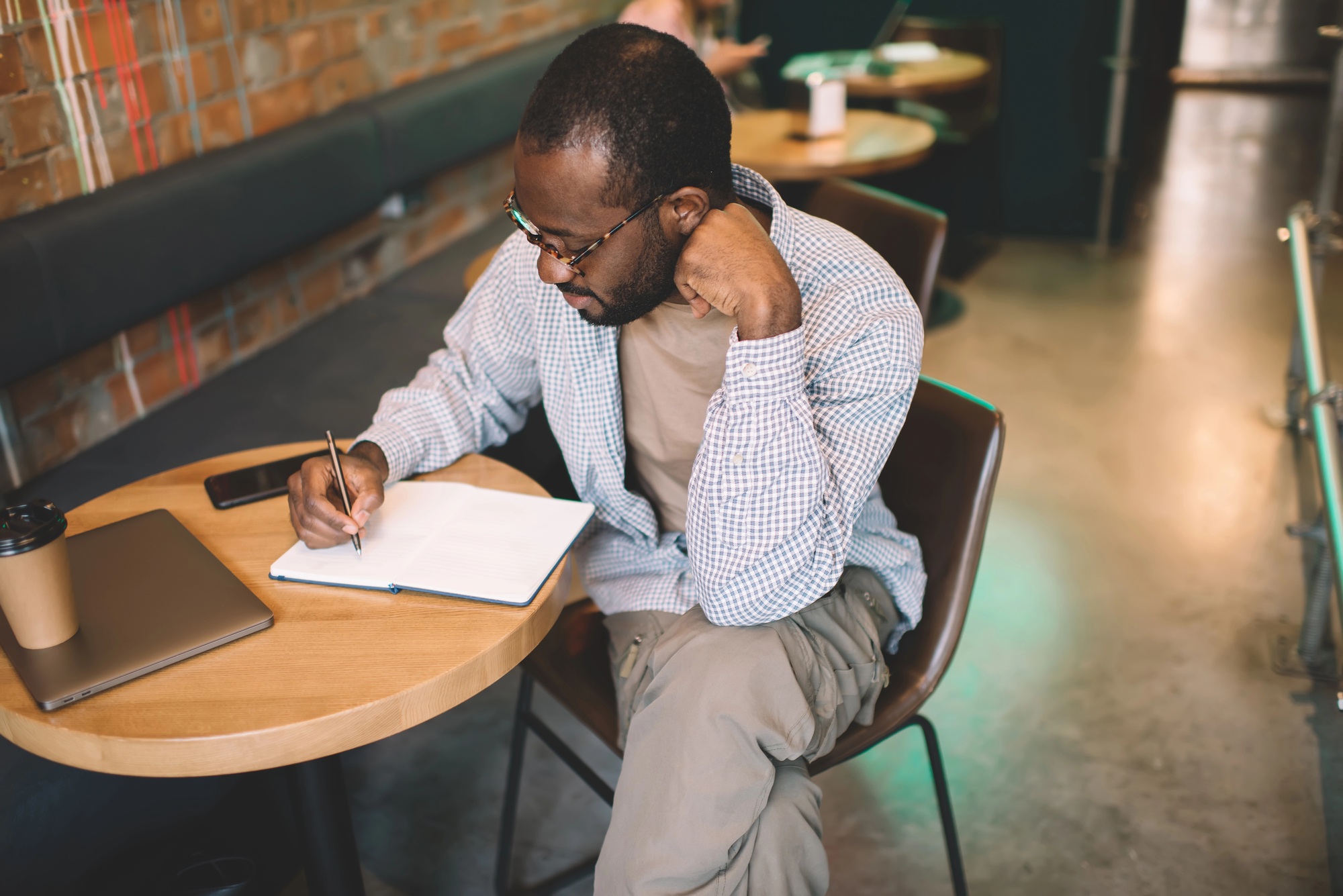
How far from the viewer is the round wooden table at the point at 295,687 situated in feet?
3.15

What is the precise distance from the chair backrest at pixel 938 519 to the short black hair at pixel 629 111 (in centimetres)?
48

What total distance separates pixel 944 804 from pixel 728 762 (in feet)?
1.89

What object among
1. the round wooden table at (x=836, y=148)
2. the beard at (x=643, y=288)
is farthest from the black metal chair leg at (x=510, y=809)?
the round wooden table at (x=836, y=148)

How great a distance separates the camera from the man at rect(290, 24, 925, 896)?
113 centimetres

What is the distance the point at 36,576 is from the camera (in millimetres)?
1009

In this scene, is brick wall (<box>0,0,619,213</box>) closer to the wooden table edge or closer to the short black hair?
the wooden table edge

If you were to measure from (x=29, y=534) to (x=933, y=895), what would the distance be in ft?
4.70

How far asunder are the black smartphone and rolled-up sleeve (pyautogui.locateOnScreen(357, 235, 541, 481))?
0.42 ft

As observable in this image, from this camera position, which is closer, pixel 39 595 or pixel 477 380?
pixel 39 595

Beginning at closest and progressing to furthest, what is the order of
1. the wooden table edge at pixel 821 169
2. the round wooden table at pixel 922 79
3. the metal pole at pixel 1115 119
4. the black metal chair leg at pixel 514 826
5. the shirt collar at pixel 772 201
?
the shirt collar at pixel 772 201, the black metal chair leg at pixel 514 826, the wooden table edge at pixel 821 169, the round wooden table at pixel 922 79, the metal pole at pixel 1115 119

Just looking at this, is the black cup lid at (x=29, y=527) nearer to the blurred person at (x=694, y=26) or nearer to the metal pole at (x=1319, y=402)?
the metal pole at (x=1319, y=402)

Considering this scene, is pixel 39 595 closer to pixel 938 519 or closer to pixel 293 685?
pixel 293 685

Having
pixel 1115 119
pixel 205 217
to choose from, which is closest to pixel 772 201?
pixel 205 217

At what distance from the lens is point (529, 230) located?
1239 millimetres
